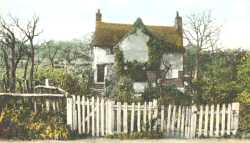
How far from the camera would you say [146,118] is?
1327 cm

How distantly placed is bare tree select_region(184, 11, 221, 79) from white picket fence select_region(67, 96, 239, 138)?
10.7ft

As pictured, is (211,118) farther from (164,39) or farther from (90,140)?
(164,39)

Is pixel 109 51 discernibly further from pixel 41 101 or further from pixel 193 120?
pixel 193 120

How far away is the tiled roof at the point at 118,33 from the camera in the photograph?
692 inches

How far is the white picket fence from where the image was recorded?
43.2ft

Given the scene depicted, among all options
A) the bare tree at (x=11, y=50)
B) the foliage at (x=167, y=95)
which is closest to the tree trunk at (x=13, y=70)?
the bare tree at (x=11, y=50)

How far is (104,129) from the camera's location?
524 inches

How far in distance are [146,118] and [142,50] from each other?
9610 mm

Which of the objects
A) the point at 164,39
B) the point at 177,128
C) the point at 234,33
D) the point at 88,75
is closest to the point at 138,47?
the point at 164,39

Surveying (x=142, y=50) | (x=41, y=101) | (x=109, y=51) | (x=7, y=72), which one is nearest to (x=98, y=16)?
(x=7, y=72)

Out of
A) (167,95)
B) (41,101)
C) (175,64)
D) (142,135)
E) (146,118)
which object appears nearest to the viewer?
(142,135)

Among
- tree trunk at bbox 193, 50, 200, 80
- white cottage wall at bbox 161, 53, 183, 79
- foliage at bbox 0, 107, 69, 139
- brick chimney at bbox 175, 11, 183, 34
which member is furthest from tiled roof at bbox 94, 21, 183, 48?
foliage at bbox 0, 107, 69, 139

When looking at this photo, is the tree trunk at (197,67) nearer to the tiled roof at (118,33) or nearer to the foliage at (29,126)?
the tiled roof at (118,33)

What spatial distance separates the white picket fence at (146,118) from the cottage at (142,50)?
134 inches
